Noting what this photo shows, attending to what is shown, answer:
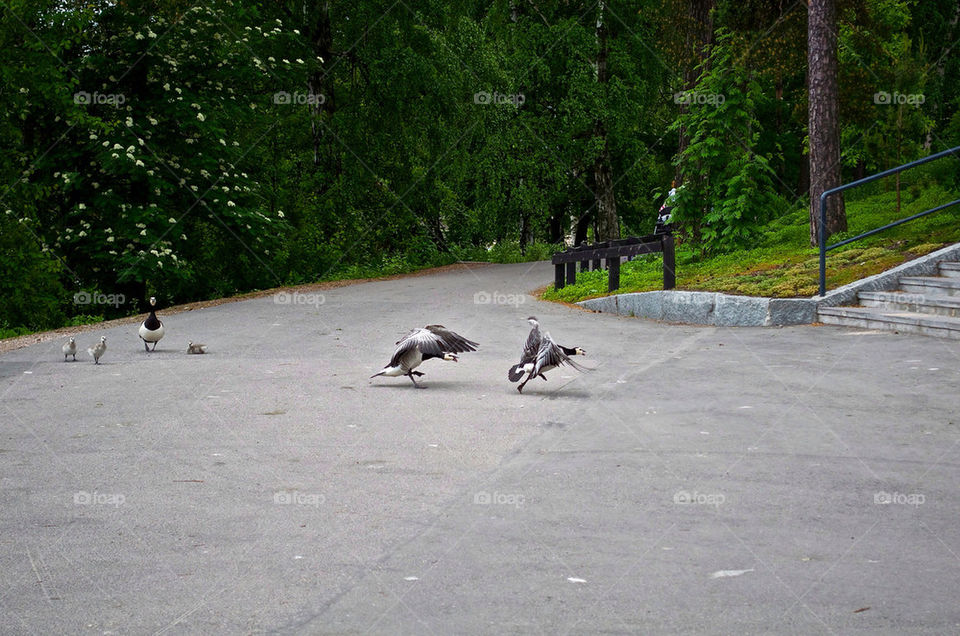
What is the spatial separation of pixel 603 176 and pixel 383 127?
10073mm

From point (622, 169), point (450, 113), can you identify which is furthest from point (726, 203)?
point (622, 169)

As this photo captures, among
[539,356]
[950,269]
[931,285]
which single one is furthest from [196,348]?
[950,269]

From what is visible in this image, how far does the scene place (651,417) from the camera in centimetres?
841

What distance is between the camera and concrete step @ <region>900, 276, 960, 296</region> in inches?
515

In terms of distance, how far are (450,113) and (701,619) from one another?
27.9m

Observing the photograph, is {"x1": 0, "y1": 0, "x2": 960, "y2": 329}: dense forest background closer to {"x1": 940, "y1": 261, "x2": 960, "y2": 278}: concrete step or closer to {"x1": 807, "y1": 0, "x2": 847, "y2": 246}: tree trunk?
{"x1": 807, "y1": 0, "x2": 847, "y2": 246}: tree trunk

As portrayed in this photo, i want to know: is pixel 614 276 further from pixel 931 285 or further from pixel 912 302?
pixel 912 302

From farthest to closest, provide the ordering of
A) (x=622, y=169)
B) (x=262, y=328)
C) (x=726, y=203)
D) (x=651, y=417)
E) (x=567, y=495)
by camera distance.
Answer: (x=622, y=169) < (x=726, y=203) < (x=262, y=328) < (x=651, y=417) < (x=567, y=495)

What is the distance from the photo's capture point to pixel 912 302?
12938mm

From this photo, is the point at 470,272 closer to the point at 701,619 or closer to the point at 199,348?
the point at 199,348

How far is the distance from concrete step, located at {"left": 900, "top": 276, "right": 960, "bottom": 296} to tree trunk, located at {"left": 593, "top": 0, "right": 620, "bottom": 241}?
22013 mm

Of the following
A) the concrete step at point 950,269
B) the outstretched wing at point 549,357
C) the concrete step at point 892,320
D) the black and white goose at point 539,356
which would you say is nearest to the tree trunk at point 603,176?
the concrete step at point 950,269

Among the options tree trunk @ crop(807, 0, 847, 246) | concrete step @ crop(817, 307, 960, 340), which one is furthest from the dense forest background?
concrete step @ crop(817, 307, 960, 340)

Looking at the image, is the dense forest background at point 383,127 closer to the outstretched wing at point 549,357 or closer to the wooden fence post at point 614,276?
the wooden fence post at point 614,276
